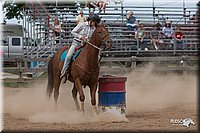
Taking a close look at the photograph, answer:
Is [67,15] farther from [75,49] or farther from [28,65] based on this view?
[75,49]

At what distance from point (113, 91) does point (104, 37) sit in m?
1.18

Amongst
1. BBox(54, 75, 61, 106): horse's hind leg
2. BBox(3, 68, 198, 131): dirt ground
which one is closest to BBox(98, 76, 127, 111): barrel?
BBox(3, 68, 198, 131): dirt ground

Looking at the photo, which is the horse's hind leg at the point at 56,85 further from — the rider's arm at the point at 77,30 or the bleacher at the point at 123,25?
the bleacher at the point at 123,25

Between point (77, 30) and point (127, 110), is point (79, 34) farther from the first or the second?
point (127, 110)

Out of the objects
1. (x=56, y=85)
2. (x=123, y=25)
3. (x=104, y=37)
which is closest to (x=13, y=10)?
(x=123, y=25)

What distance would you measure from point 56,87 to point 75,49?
4.58ft

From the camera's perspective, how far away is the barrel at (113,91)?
9.68m

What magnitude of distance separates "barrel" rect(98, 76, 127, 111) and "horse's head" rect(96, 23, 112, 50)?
0.69 metres

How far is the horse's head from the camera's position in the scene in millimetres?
9720

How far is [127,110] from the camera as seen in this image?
11.8 m

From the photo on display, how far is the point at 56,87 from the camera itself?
461 inches

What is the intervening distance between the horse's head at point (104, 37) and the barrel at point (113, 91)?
0.69 metres

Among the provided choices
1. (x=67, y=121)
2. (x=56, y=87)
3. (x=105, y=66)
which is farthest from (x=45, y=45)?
(x=67, y=121)

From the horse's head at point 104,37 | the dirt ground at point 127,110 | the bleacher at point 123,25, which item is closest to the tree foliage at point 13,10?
the bleacher at point 123,25
